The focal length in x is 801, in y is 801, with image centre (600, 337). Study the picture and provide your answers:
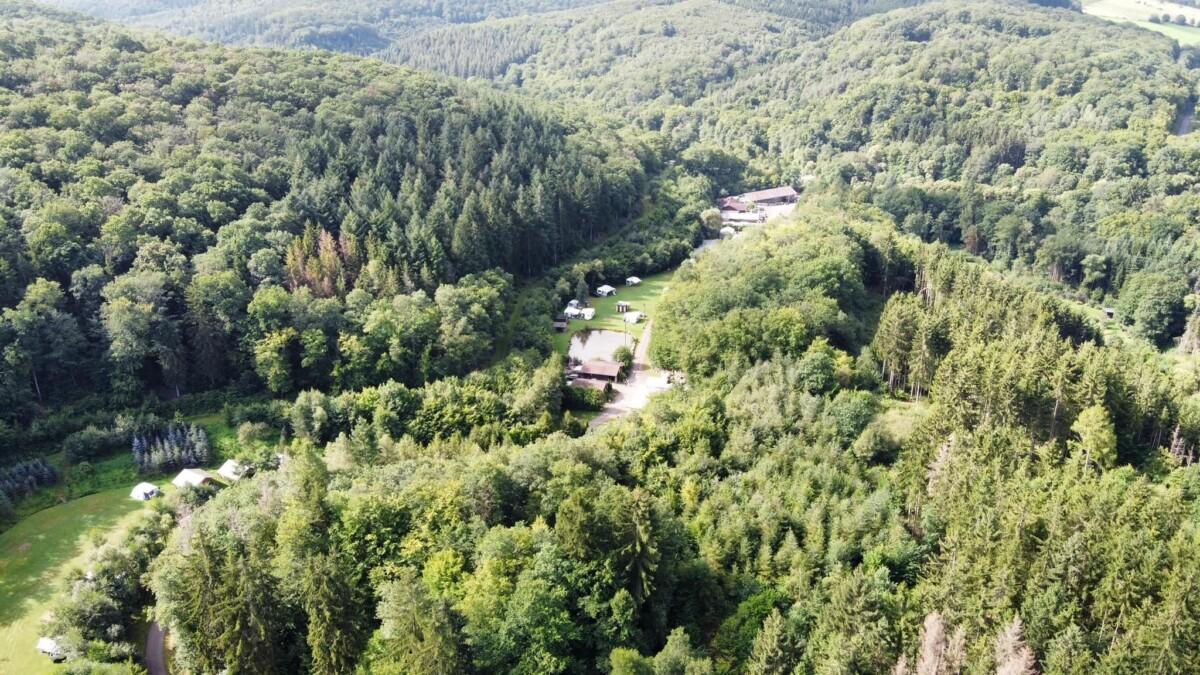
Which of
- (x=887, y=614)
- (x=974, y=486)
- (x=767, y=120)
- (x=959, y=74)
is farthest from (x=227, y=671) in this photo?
(x=959, y=74)

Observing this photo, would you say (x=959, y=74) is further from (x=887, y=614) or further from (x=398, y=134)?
(x=887, y=614)

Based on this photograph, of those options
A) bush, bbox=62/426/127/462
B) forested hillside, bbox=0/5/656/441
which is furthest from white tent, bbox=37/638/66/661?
forested hillside, bbox=0/5/656/441

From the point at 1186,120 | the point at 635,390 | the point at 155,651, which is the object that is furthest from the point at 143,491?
the point at 1186,120

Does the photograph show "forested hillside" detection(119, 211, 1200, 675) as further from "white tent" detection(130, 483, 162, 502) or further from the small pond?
the small pond

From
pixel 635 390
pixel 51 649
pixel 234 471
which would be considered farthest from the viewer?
pixel 635 390

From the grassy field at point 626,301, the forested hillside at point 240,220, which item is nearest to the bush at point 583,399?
the forested hillside at point 240,220

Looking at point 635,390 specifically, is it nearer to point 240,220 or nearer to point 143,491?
point 143,491
